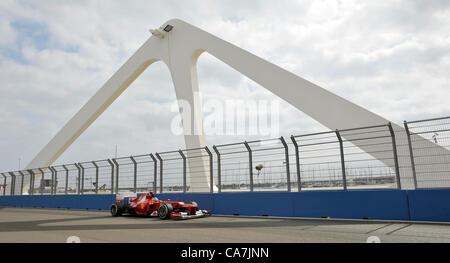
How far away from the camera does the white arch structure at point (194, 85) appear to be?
11406 mm

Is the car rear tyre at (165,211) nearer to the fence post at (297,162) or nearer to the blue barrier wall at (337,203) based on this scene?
the blue barrier wall at (337,203)

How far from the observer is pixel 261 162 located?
9.01 metres

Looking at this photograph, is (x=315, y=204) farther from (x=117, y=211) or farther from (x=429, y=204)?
(x=117, y=211)

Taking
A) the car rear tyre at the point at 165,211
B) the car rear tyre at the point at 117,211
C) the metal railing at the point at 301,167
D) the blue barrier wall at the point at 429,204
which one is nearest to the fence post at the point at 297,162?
the metal railing at the point at 301,167

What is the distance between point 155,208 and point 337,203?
529cm

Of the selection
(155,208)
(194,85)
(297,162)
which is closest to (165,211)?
(155,208)

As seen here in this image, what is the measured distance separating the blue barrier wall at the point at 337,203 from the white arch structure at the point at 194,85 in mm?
1111

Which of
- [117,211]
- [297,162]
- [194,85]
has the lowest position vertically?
[117,211]

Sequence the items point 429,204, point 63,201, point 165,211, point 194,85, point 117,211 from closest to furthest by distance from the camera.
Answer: point 429,204
point 165,211
point 117,211
point 63,201
point 194,85

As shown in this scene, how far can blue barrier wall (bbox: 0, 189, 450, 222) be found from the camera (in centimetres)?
670

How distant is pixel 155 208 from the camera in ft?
31.9

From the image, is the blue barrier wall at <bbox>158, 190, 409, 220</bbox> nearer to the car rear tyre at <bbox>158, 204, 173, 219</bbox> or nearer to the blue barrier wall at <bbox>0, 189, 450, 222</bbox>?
the blue barrier wall at <bbox>0, 189, 450, 222</bbox>

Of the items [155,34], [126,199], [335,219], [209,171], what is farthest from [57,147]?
[335,219]

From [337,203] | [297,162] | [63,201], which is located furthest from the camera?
[63,201]
